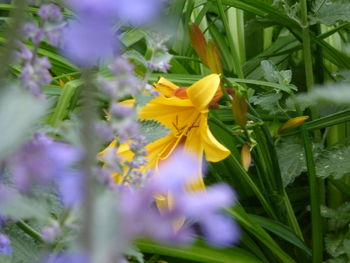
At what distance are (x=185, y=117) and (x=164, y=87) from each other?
0.24ft

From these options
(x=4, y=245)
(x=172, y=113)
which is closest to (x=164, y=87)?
(x=172, y=113)

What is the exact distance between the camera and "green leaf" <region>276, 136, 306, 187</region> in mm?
1131

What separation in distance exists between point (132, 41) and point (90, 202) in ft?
3.67

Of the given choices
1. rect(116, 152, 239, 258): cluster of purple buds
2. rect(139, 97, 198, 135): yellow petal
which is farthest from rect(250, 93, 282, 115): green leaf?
rect(116, 152, 239, 258): cluster of purple buds

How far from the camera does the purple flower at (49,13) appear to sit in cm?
43

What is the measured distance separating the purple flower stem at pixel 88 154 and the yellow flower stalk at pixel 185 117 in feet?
2.21

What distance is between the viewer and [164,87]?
3.20 ft

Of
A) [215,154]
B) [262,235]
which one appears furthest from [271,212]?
[215,154]

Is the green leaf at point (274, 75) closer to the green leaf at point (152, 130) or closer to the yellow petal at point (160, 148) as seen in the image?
the yellow petal at point (160, 148)

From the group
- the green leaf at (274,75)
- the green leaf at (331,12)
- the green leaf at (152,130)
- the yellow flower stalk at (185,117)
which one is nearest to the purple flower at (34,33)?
the green leaf at (152,130)

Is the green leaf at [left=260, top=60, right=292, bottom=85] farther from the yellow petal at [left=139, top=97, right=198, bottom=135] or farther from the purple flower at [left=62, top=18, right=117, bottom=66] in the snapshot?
the purple flower at [left=62, top=18, right=117, bottom=66]

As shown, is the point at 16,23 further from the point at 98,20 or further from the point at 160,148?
the point at 160,148

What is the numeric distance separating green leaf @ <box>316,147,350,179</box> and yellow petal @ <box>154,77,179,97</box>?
0.86ft

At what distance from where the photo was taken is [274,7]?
1293 millimetres
